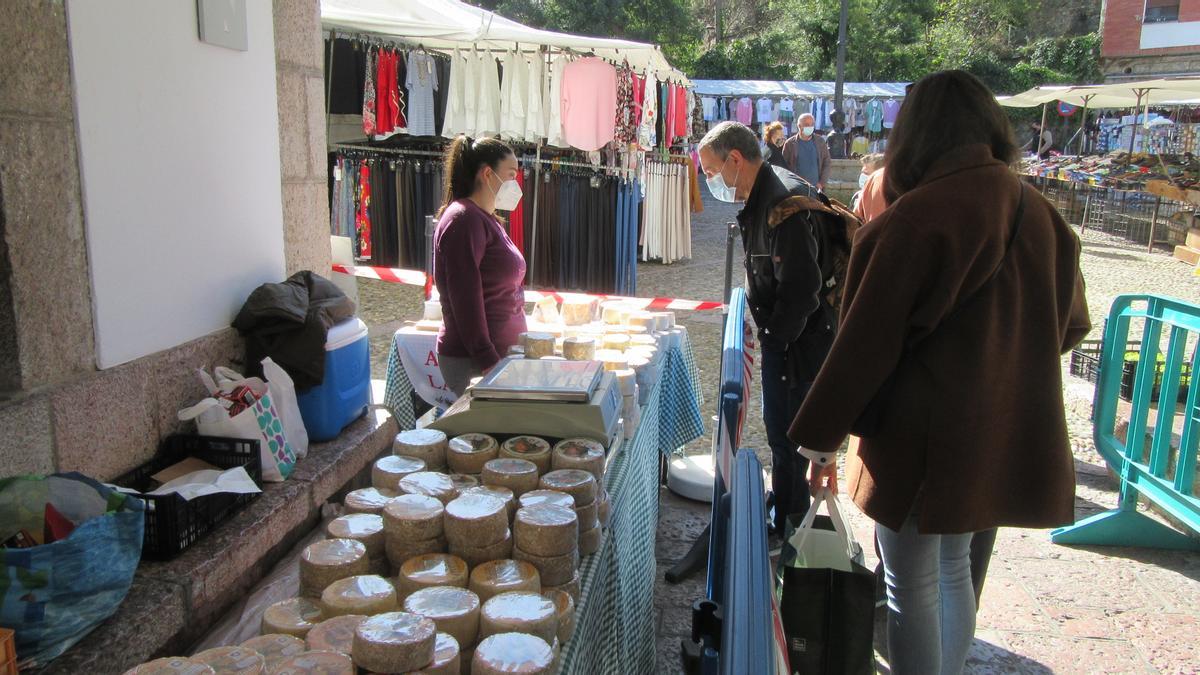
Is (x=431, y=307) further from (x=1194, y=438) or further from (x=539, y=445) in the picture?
(x=1194, y=438)

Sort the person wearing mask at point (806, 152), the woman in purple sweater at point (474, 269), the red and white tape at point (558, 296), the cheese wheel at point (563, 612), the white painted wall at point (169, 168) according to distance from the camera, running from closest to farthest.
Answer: the cheese wheel at point (563, 612), the white painted wall at point (169, 168), the woman in purple sweater at point (474, 269), the red and white tape at point (558, 296), the person wearing mask at point (806, 152)

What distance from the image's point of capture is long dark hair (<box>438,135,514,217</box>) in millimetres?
3414

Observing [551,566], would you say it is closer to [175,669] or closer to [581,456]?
[581,456]

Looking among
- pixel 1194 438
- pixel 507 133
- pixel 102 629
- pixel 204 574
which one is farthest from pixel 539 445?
pixel 507 133

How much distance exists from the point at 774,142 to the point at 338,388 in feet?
32.6

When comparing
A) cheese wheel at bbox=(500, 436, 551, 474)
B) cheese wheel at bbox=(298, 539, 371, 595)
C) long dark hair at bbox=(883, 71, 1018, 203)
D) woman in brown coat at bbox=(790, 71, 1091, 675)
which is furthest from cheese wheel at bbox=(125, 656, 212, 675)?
long dark hair at bbox=(883, 71, 1018, 203)

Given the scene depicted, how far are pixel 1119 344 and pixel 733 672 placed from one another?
3.76 m

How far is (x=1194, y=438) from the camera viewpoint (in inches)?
140

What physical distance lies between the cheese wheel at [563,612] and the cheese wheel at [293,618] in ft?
1.48

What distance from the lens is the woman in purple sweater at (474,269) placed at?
3.29 meters

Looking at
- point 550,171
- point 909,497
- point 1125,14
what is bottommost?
point 909,497

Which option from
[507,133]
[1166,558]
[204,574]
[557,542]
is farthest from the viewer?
[507,133]

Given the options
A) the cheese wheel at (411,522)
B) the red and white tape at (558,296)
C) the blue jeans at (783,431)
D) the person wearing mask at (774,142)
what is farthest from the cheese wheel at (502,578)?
the person wearing mask at (774,142)

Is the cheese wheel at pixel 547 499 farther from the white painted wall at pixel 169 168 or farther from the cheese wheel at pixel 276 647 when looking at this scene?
the white painted wall at pixel 169 168
